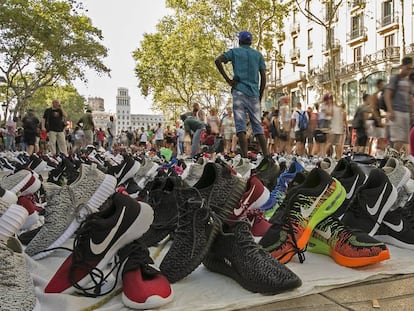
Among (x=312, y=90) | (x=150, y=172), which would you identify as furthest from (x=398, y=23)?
(x=150, y=172)

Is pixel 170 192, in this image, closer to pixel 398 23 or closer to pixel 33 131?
pixel 33 131

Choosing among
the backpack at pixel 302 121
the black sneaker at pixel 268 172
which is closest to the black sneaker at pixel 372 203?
the black sneaker at pixel 268 172

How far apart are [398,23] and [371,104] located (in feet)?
99.8

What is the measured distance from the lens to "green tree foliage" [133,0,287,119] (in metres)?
28.5

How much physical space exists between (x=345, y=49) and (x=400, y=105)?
38.4 meters

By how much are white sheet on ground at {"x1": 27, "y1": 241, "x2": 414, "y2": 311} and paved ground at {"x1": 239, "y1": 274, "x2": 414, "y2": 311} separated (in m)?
0.04

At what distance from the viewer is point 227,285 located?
76.8 inches

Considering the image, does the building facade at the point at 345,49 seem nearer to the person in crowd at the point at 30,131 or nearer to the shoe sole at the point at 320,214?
the person in crowd at the point at 30,131

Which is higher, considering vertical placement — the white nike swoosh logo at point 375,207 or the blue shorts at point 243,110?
the blue shorts at point 243,110

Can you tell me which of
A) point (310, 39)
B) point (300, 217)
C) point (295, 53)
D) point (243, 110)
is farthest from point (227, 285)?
point (295, 53)

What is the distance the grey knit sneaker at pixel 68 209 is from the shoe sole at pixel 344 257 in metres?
1.22

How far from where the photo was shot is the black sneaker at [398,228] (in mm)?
2475

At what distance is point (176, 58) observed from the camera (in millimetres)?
38031

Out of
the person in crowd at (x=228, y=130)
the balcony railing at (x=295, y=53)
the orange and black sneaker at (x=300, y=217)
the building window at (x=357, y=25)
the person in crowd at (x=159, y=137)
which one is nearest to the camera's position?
the orange and black sneaker at (x=300, y=217)
